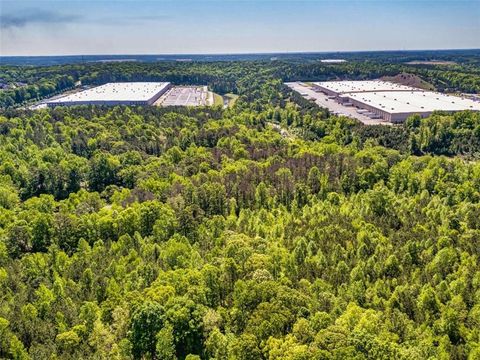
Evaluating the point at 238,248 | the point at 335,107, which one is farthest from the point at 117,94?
the point at 238,248

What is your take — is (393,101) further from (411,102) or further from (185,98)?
(185,98)

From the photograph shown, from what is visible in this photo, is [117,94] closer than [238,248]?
No

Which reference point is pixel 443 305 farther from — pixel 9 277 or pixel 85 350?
pixel 9 277

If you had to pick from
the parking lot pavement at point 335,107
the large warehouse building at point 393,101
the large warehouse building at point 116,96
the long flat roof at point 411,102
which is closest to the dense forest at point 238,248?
the parking lot pavement at point 335,107

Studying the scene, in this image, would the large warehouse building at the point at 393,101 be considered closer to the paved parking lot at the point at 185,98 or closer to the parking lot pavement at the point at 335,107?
the parking lot pavement at the point at 335,107

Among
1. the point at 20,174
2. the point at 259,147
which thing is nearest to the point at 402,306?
the point at 259,147

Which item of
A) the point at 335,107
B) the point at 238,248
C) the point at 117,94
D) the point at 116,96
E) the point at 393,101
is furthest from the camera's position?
the point at 117,94

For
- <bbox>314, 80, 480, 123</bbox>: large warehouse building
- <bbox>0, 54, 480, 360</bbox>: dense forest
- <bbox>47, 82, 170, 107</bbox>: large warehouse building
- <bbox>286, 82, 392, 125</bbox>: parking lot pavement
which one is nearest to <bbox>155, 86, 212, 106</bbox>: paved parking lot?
<bbox>47, 82, 170, 107</bbox>: large warehouse building

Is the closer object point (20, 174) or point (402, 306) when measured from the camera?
point (402, 306)
